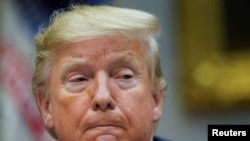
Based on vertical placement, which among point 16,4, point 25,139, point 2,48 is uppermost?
point 16,4

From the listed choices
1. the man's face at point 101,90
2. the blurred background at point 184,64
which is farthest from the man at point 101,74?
the blurred background at point 184,64

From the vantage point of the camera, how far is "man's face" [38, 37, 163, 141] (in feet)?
5.28

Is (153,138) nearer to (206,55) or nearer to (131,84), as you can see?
(131,84)

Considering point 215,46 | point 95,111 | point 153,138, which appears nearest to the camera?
point 95,111

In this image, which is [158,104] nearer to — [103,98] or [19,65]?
[103,98]

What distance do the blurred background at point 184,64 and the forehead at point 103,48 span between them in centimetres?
17

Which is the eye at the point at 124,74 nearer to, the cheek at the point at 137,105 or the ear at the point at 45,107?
the cheek at the point at 137,105

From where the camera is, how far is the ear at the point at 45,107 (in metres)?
1.71

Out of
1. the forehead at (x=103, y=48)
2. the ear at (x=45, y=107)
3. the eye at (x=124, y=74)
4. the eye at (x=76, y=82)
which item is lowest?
the ear at (x=45, y=107)

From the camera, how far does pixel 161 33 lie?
5.85ft

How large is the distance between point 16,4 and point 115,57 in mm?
452

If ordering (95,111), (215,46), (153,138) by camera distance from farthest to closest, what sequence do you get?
(215,46)
(153,138)
(95,111)

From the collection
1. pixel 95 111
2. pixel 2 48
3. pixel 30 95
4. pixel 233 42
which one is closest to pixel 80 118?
pixel 95 111

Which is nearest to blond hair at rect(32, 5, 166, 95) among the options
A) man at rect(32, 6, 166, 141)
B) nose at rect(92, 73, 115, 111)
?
man at rect(32, 6, 166, 141)
